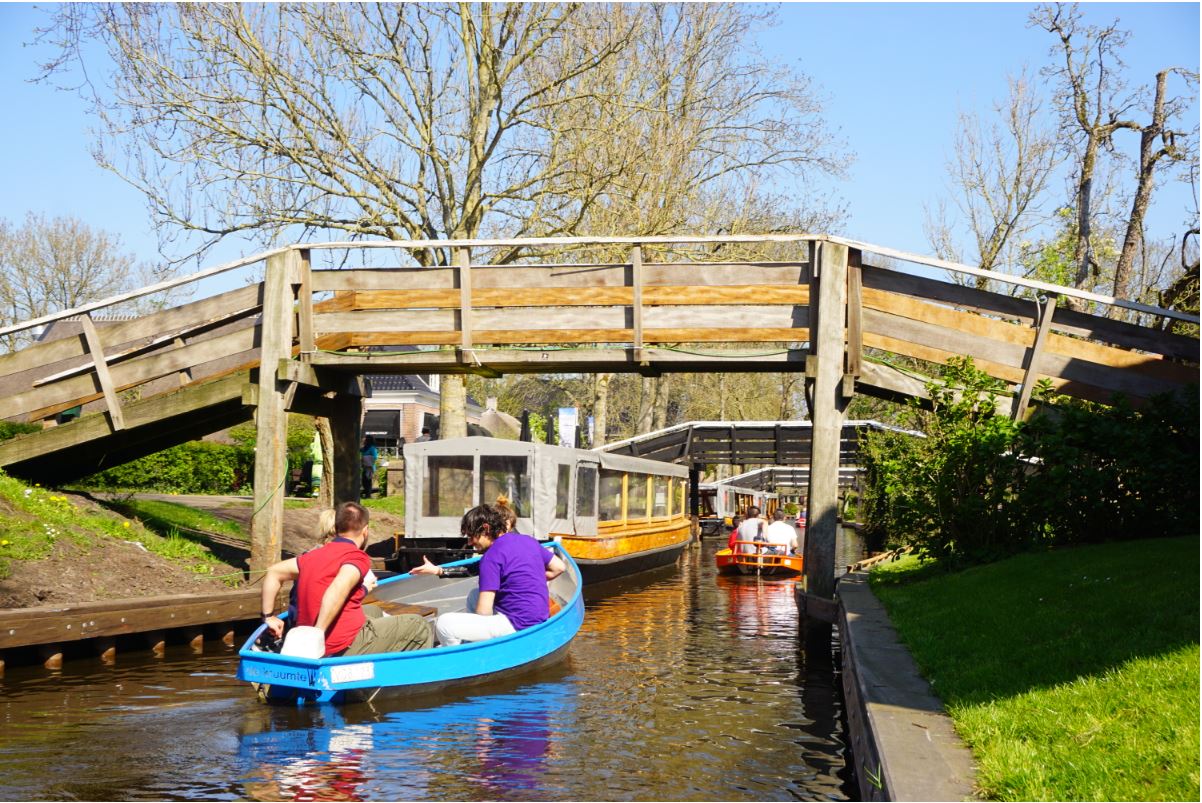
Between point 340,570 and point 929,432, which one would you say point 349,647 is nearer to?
point 340,570

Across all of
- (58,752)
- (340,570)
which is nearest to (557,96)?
(340,570)

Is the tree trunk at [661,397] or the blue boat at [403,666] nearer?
the blue boat at [403,666]

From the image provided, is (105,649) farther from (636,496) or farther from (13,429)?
(636,496)

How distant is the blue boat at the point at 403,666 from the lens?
→ 957cm

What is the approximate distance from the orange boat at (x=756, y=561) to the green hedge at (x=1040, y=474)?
10.3m

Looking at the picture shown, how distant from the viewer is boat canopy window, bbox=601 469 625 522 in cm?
2387

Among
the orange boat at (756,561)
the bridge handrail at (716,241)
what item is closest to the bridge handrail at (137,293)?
the bridge handrail at (716,241)

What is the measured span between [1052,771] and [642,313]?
1057 cm

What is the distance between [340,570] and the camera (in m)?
9.64

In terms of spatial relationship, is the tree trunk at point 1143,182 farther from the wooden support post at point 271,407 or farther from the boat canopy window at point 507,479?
the wooden support post at point 271,407

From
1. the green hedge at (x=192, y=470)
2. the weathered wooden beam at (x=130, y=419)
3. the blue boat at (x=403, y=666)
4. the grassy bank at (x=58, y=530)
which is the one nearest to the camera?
the blue boat at (x=403, y=666)

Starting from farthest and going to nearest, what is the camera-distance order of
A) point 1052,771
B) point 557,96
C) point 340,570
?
point 557,96 → point 340,570 → point 1052,771

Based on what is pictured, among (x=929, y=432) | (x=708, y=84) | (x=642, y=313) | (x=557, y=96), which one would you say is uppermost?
(x=708, y=84)

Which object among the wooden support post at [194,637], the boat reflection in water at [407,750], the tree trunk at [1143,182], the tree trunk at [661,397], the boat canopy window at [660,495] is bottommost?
the boat reflection in water at [407,750]
